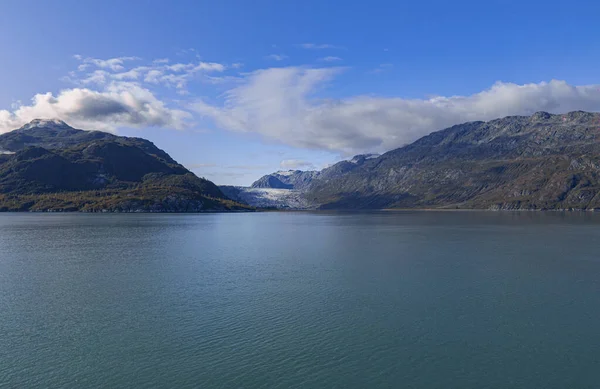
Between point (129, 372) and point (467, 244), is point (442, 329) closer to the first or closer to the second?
point (129, 372)

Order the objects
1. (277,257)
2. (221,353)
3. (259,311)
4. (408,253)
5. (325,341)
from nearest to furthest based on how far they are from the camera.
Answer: (221,353), (325,341), (259,311), (277,257), (408,253)

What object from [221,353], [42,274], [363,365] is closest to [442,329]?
[363,365]

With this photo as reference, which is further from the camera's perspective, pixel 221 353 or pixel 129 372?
pixel 221 353

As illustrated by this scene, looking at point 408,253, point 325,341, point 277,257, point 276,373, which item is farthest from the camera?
point 408,253

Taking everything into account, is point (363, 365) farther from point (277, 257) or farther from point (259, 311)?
point (277, 257)

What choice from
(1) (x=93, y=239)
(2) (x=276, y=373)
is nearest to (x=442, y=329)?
(2) (x=276, y=373)

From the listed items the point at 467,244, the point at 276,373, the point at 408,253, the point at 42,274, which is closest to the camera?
the point at 276,373
